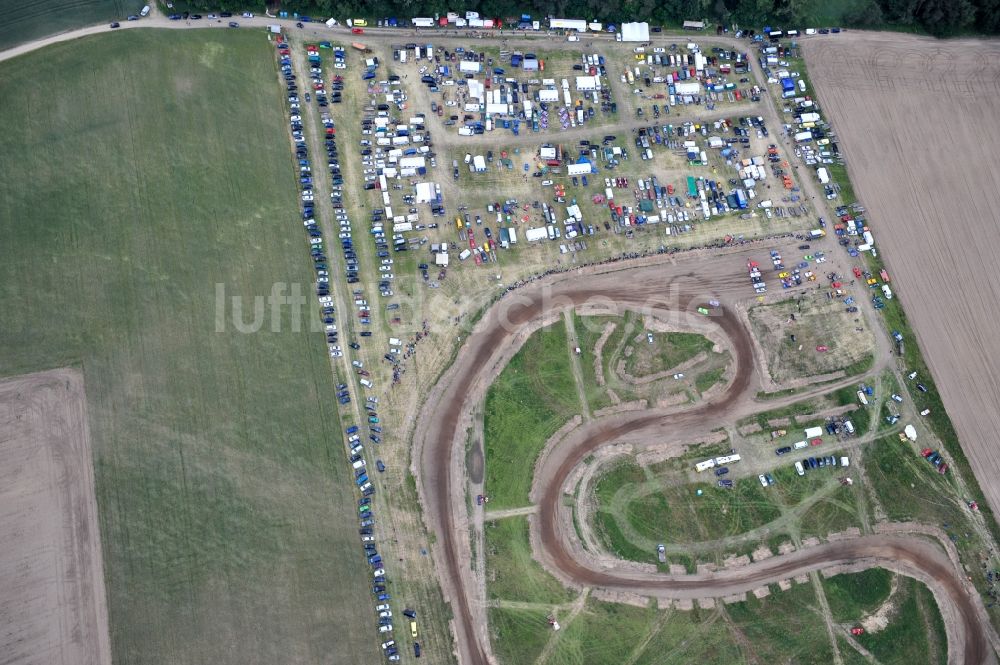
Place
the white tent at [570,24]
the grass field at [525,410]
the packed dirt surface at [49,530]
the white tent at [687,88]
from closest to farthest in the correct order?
the packed dirt surface at [49,530] → the grass field at [525,410] → the white tent at [687,88] → the white tent at [570,24]

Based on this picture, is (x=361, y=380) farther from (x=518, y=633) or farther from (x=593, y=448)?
(x=518, y=633)

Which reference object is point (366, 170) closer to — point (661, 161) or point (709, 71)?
point (661, 161)

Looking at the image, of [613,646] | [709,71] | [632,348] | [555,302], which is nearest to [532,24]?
[709,71]

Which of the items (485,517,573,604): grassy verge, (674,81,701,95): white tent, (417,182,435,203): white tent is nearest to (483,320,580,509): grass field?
(485,517,573,604): grassy verge

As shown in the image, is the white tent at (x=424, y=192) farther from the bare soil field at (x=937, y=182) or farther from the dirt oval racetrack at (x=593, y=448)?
the bare soil field at (x=937, y=182)

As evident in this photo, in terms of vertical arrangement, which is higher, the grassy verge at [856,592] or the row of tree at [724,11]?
the row of tree at [724,11]

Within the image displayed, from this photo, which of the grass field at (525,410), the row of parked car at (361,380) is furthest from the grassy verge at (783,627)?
the row of parked car at (361,380)

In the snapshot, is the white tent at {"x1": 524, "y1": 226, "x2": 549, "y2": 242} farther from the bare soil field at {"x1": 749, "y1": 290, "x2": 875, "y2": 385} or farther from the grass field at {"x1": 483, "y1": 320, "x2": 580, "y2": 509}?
the bare soil field at {"x1": 749, "y1": 290, "x2": 875, "y2": 385}
